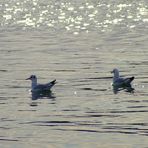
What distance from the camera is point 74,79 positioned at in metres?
41.6

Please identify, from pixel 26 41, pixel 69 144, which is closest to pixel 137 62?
pixel 26 41

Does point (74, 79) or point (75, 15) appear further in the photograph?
point (75, 15)

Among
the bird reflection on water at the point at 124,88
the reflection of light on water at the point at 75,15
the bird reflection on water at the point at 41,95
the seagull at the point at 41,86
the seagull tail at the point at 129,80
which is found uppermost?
the reflection of light on water at the point at 75,15

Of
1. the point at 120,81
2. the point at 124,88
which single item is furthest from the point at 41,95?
the point at 120,81

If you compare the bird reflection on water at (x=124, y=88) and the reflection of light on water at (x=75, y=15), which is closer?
the bird reflection on water at (x=124, y=88)

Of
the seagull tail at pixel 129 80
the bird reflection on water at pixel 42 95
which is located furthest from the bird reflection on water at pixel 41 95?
the seagull tail at pixel 129 80

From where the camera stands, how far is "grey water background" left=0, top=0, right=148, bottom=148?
91.9ft

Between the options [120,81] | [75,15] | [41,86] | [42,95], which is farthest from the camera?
[75,15]

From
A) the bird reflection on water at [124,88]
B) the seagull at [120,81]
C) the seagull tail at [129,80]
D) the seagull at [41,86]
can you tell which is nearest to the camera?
the bird reflection on water at [124,88]

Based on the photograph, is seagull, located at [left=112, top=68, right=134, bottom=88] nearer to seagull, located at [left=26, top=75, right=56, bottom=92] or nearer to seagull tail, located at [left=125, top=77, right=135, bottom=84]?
seagull tail, located at [left=125, top=77, right=135, bottom=84]

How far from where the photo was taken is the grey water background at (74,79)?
2802cm

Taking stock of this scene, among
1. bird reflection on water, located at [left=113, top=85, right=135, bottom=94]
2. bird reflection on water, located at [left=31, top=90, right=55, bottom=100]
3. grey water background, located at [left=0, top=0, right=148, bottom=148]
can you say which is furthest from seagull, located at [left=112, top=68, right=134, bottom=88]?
bird reflection on water, located at [left=31, top=90, right=55, bottom=100]

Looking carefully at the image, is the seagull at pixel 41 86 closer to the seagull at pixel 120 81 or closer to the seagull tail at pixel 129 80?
the seagull at pixel 120 81

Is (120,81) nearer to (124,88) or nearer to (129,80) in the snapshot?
(124,88)
